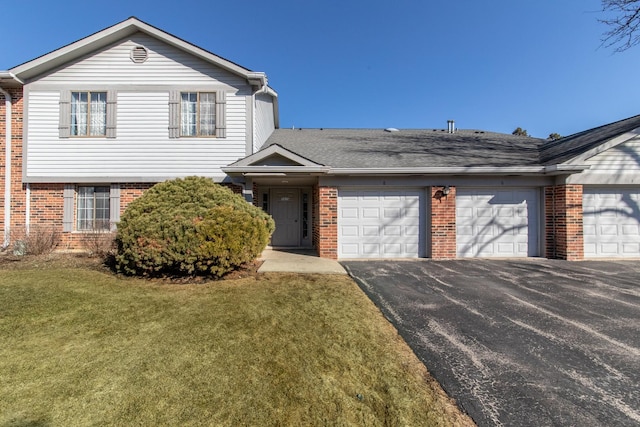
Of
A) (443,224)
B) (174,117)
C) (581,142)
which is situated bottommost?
(443,224)

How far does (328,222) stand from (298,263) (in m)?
1.64

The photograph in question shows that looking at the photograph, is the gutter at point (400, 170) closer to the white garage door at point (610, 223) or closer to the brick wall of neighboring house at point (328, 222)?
the brick wall of neighboring house at point (328, 222)

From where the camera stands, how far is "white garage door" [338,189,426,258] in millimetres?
8836

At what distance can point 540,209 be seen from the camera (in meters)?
8.88

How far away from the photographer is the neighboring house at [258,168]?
334 inches

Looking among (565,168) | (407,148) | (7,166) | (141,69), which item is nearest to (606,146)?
(565,168)

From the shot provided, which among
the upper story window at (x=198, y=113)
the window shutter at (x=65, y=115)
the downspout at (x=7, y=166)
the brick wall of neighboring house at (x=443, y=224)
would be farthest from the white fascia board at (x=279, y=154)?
the downspout at (x=7, y=166)

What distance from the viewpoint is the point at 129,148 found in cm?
948

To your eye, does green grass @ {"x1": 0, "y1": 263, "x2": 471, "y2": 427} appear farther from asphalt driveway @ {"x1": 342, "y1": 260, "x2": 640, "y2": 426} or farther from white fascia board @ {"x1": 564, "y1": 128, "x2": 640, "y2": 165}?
white fascia board @ {"x1": 564, "y1": 128, "x2": 640, "y2": 165}

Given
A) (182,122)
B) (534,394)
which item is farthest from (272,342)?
(182,122)

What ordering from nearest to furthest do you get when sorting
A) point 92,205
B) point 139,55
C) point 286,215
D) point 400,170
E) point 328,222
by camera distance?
point 400,170 < point 328,222 < point 139,55 < point 92,205 < point 286,215

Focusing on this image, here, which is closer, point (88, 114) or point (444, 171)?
point (444, 171)

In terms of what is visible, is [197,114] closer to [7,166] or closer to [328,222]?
[328,222]

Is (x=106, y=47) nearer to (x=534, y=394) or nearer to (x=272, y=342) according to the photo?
(x=272, y=342)
